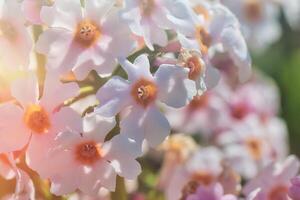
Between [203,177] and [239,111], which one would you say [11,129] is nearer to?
[203,177]

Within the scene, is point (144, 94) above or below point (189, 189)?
above

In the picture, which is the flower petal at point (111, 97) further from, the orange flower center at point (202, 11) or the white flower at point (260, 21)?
the white flower at point (260, 21)

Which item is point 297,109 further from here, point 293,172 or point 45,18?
point 45,18

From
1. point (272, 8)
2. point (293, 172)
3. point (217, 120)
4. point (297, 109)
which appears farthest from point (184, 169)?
point (272, 8)

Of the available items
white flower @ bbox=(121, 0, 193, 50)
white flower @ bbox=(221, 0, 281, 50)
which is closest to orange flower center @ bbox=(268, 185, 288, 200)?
white flower @ bbox=(121, 0, 193, 50)

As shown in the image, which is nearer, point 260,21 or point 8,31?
point 8,31

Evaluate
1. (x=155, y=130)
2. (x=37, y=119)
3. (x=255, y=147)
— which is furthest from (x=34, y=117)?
(x=255, y=147)

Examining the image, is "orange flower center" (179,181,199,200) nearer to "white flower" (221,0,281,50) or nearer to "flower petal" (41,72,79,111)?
"flower petal" (41,72,79,111)
